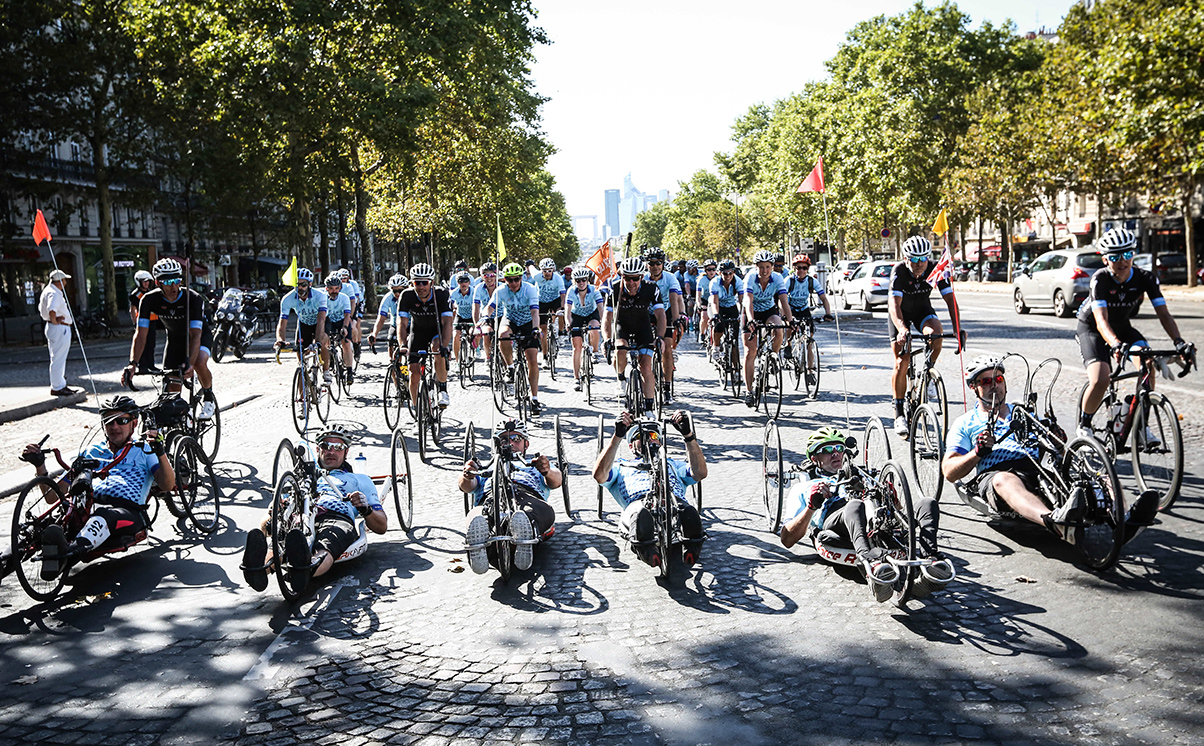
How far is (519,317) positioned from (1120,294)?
758cm

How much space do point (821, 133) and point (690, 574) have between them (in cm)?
6109

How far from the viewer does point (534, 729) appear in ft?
13.8

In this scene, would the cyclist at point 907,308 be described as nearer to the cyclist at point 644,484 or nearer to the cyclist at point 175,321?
the cyclist at point 644,484

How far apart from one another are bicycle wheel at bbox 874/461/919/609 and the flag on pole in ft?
24.3

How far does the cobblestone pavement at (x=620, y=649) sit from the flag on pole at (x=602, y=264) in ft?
18.8

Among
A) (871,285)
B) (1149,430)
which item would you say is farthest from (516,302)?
(871,285)

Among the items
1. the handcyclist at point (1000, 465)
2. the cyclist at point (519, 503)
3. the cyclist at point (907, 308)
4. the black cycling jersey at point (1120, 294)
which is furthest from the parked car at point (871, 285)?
the cyclist at point (519, 503)

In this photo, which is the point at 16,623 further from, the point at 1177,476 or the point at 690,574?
the point at 1177,476

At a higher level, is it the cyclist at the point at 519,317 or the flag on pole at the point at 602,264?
the flag on pole at the point at 602,264

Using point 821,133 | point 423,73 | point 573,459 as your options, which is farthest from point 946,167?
point 573,459

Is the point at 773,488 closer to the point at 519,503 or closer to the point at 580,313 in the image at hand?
the point at 519,503

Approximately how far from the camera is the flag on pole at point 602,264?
12758 mm

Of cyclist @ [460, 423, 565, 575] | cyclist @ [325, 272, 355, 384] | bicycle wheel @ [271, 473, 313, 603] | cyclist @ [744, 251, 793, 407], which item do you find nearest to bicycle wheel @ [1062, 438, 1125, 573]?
cyclist @ [460, 423, 565, 575]

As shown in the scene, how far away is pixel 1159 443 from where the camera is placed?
734 cm
